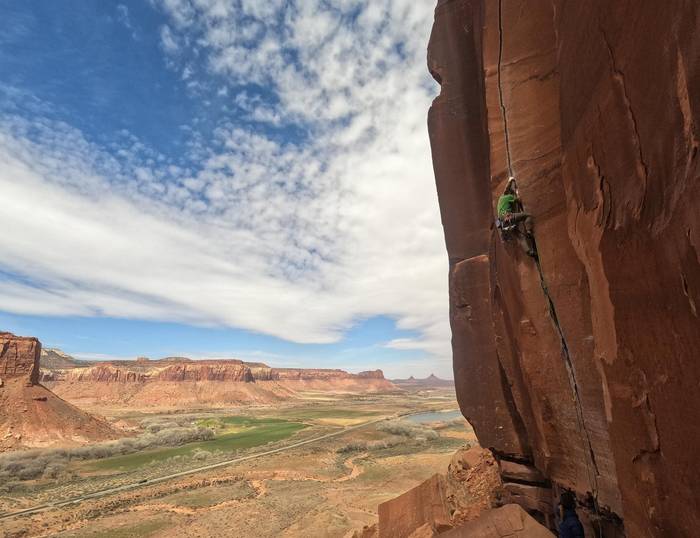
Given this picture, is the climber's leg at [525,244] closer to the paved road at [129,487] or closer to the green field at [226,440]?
the paved road at [129,487]

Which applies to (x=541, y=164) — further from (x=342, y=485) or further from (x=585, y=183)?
(x=342, y=485)

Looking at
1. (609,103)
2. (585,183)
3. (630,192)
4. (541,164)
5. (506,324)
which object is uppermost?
(541,164)

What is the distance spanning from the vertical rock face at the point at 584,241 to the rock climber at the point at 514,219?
0.57 feet

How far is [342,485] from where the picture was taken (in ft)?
112

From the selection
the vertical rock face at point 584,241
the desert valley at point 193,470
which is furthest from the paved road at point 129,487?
the vertical rock face at point 584,241

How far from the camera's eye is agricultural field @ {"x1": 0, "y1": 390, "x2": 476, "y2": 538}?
26.0 metres

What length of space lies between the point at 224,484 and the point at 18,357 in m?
50.0

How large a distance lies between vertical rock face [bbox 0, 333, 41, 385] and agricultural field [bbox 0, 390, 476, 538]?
68.1 feet

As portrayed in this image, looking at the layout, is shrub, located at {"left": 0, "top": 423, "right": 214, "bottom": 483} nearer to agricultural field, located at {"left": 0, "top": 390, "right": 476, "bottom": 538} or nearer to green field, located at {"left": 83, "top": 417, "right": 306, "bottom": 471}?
agricultural field, located at {"left": 0, "top": 390, "right": 476, "bottom": 538}

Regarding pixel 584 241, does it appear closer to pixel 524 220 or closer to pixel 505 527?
pixel 524 220

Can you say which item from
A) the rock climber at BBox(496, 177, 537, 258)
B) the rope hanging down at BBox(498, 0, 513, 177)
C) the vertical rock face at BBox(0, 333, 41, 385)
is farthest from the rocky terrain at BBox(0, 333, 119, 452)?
the rope hanging down at BBox(498, 0, 513, 177)

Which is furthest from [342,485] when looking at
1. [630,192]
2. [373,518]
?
[630,192]

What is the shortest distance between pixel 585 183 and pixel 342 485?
35.2 m

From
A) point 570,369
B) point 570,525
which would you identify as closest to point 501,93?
point 570,369
